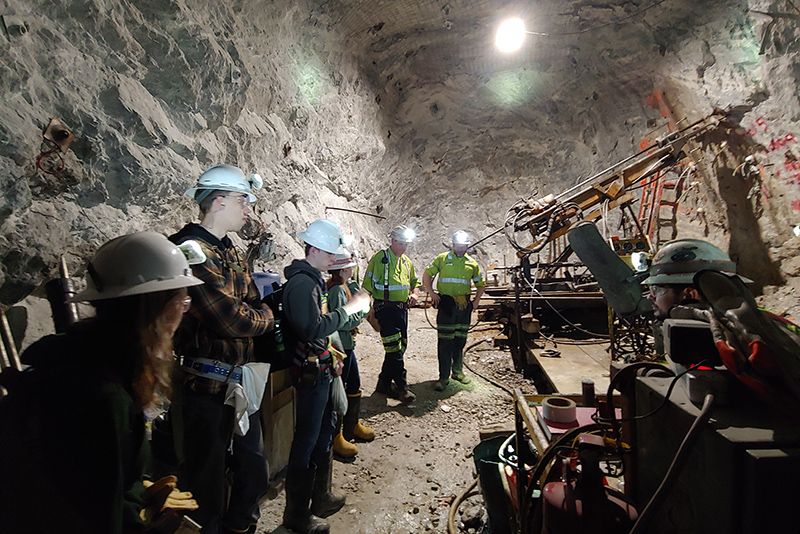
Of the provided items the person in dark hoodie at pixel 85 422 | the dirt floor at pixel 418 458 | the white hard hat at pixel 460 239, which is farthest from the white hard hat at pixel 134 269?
the white hard hat at pixel 460 239

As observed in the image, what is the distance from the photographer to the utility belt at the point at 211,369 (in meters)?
1.73

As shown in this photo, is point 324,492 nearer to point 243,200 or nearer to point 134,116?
point 243,200

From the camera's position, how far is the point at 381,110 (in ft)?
32.5

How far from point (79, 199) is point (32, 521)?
8.48 feet

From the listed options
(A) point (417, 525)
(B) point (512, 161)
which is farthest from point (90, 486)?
(B) point (512, 161)

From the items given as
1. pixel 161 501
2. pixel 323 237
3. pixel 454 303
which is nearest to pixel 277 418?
pixel 323 237

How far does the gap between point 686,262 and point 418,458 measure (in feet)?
8.45

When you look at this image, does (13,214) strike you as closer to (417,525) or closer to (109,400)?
(109,400)

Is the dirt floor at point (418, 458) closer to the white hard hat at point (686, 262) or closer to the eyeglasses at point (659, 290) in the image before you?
the eyeglasses at point (659, 290)

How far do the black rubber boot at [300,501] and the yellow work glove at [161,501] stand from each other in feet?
3.45

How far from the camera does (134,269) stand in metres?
1.21

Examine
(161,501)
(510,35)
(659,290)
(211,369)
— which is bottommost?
(161,501)

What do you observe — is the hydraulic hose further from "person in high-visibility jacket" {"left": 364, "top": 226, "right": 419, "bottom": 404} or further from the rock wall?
the rock wall

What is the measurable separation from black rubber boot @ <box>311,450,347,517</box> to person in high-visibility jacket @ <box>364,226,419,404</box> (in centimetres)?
174
